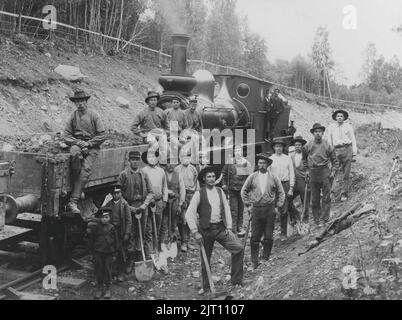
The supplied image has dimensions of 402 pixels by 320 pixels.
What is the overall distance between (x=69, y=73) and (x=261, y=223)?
1269cm

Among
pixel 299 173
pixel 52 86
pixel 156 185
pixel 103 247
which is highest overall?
pixel 52 86

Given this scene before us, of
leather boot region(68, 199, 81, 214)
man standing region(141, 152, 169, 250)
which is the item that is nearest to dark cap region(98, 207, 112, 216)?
leather boot region(68, 199, 81, 214)

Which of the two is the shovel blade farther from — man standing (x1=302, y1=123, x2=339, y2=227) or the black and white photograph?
man standing (x1=302, y1=123, x2=339, y2=227)

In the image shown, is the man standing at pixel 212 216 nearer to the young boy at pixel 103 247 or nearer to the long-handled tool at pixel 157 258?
the young boy at pixel 103 247

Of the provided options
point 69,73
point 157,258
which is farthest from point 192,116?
point 69,73

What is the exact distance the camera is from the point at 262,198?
7.59 metres

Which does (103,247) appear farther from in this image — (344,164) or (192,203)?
(344,164)

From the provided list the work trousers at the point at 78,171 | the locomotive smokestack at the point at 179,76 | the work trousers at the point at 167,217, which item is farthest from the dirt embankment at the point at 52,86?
the work trousers at the point at 78,171

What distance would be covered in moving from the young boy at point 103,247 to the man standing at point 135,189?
659 mm

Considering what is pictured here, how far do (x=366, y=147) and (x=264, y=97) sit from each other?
125 inches

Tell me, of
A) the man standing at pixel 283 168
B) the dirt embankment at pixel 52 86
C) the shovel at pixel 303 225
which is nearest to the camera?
the man standing at pixel 283 168

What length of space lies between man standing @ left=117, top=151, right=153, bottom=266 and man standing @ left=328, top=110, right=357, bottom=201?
3952 millimetres

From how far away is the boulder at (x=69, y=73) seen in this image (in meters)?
18.0
